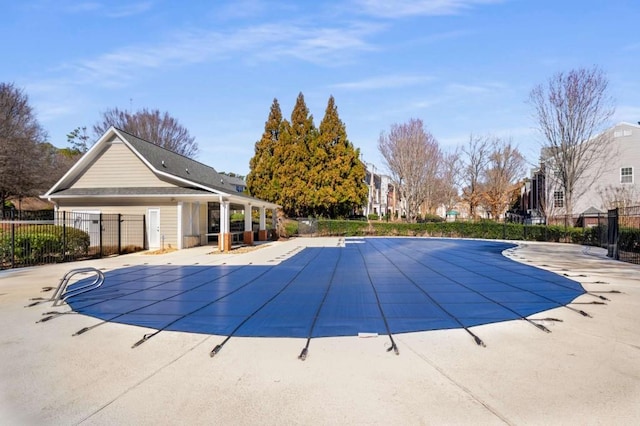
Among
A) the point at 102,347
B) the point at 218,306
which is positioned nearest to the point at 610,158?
the point at 218,306

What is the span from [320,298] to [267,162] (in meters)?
31.0

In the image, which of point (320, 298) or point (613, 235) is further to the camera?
point (613, 235)

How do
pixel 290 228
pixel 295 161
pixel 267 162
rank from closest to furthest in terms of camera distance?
pixel 290 228 → pixel 295 161 → pixel 267 162

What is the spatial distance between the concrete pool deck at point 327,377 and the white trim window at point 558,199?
1323 inches

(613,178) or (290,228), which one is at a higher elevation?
(613,178)

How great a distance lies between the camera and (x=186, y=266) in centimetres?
1434

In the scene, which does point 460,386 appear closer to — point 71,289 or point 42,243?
point 71,289

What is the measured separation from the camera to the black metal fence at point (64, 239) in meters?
14.1

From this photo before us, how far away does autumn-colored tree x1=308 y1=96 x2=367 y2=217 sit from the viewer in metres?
37.2

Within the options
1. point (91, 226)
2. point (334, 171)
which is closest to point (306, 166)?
point (334, 171)

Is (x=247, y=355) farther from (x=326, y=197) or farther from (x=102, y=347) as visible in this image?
(x=326, y=197)

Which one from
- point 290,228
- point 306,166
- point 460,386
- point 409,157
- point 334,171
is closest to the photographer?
point 460,386

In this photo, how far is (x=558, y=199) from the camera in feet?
120

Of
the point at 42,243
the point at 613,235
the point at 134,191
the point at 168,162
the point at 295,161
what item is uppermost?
the point at 295,161
